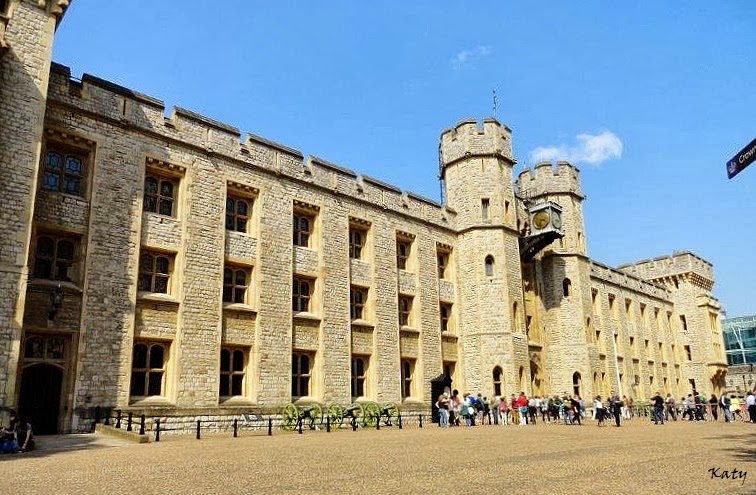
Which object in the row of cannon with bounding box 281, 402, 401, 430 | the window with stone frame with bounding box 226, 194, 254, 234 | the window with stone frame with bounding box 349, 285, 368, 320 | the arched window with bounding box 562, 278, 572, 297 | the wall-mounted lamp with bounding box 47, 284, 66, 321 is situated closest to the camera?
the wall-mounted lamp with bounding box 47, 284, 66, 321

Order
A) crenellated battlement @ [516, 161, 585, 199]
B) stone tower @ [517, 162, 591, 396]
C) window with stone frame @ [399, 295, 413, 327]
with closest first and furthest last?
window with stone frame @ [399, 295, 413, 327], stone tower @ [517, 162, 591, 396], crenellated battlement @ [516, 161, 585, 199]

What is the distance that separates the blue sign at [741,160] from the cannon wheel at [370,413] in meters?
15.6

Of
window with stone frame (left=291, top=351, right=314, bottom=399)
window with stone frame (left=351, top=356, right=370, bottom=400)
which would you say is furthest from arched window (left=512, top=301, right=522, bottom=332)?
window with stone frame (left=291, top=351, right=314, bottom=399)

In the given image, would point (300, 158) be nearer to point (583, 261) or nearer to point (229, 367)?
point (229, 367)

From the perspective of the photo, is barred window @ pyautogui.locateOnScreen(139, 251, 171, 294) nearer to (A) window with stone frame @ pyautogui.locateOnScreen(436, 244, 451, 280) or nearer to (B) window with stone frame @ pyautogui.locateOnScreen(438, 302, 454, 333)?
(B) window with stone frame @ pyautogui.locateOnScreen(438, 302, 454, 333)

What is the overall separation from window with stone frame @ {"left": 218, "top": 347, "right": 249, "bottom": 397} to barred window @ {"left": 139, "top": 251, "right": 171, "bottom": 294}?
2936mm

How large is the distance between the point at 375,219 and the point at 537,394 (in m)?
13.4

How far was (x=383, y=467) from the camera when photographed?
9.12m

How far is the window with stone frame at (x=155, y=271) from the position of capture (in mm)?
17906

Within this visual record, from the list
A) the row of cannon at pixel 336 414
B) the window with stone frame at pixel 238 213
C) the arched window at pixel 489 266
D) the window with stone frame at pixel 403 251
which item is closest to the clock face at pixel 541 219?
the arched window at pixel 489 266

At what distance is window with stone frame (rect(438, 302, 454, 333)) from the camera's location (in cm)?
2787

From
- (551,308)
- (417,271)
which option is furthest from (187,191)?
(551,308)

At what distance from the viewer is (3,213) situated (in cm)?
1453

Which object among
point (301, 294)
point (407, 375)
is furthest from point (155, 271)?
point (407, 375)
